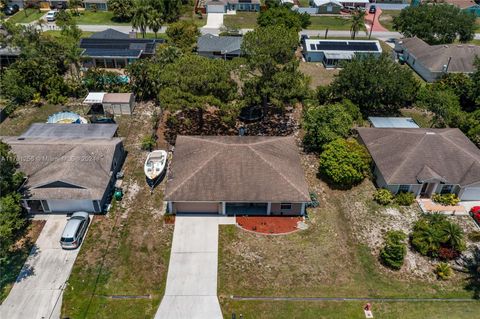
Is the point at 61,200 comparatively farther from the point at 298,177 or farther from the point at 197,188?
the point at 298,177

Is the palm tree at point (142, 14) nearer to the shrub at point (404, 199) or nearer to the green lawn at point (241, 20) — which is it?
the green lawn at point (241, 20)

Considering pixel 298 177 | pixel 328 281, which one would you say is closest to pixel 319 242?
pixel 328 281

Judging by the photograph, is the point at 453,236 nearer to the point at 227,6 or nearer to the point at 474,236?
the point at 474,236

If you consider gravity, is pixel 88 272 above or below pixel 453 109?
below

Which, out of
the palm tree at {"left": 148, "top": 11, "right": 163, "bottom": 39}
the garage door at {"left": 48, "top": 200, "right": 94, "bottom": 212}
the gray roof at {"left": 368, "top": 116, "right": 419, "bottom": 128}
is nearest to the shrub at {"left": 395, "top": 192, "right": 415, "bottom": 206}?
the gray roof at {"left": 368, "top": 116, "right": 419, "bottom": 128}

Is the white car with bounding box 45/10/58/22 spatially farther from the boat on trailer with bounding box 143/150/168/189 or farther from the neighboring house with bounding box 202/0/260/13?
the boat on trailer with bounding box 143/150/168/189

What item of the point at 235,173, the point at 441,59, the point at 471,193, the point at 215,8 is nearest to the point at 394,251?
the point at 471,193

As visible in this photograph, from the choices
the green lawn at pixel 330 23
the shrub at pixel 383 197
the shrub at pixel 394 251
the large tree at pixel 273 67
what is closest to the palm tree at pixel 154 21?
the large tree at pixel 273 67
